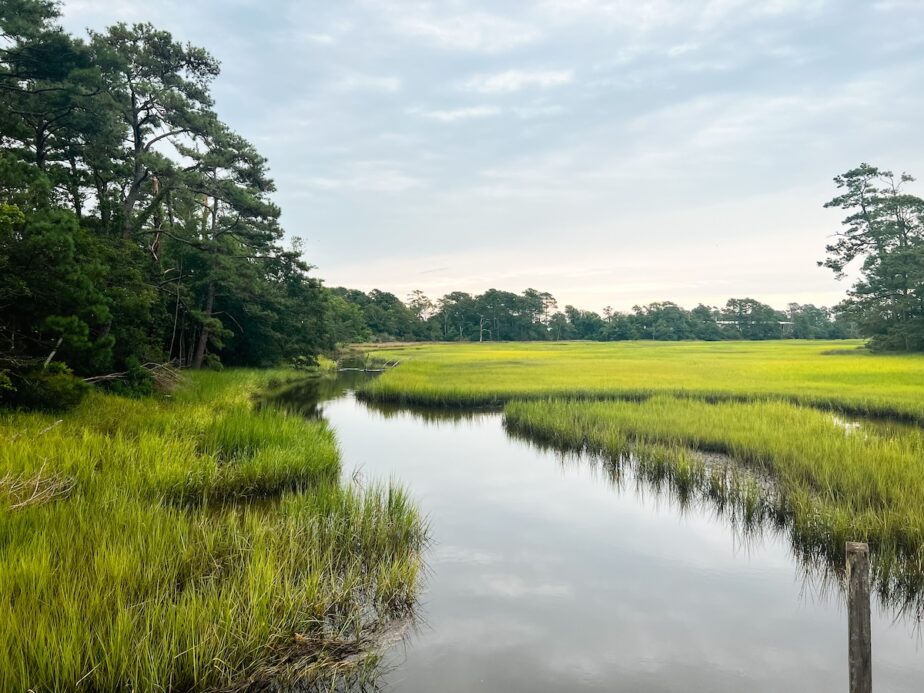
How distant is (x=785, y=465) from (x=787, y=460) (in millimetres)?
350

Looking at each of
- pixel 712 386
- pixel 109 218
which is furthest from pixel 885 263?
pixel 109 218

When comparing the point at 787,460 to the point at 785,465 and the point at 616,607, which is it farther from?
the point at 616,607

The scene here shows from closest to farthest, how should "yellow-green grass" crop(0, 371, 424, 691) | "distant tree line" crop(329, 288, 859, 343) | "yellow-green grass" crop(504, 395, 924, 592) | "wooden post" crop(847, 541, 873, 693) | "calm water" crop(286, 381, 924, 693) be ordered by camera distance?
1. "wooden post" crop(847, 541, 873, 693)
2. "yellow-green grass" crop(0, 371, 424, 691)
3. "calm water" crop(286, 381, 924, 693)
4. "yellow-green grass" crop(504, 395, 924, 592)
5. "distant tree line" crop(329, 288, 859, 343)

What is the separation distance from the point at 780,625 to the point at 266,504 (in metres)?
7.22

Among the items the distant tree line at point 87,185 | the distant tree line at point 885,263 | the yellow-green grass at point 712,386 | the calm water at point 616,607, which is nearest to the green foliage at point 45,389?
the distant tree line at point 87,185

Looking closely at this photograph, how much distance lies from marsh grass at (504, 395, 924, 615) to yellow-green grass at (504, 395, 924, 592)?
18 mm

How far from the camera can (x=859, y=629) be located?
343 centimetres

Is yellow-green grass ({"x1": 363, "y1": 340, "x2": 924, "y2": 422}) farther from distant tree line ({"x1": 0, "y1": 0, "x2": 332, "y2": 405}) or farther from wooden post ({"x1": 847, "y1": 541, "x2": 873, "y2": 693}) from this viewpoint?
wooden post ({"x1": 847, "y1": 541, "x2": 873, "y2": 693})

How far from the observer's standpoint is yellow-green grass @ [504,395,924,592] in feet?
21.7

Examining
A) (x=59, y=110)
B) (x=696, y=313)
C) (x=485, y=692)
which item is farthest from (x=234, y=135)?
(x=696, y=313)

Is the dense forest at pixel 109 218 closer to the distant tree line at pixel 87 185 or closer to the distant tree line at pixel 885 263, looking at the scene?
the distant tree line at pixel 87 185

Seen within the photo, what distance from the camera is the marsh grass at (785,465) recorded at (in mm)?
6520

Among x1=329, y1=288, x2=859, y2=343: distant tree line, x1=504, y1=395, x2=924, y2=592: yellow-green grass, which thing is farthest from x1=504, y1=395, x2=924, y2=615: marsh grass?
x1=329, y1=288, x2=859, y2=343: distant tree line

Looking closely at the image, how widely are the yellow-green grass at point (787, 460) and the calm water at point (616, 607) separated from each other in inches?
26.6
